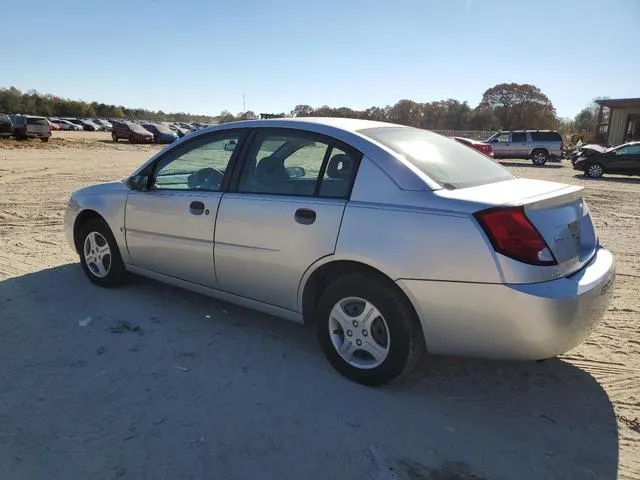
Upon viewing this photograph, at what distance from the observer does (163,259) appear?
4.31 m

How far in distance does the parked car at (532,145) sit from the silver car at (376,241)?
26.2 meters

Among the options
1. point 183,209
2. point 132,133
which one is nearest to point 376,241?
point 183,209

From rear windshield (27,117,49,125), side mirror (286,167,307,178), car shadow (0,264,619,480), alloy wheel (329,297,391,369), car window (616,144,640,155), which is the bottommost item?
car shadow (0,264,619,480)

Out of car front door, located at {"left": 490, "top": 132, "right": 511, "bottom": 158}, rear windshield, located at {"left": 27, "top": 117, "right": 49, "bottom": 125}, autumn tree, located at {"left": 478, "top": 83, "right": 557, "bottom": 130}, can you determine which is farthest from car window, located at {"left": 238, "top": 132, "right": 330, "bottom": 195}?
autumn tree, located at {"left": 478, "top": 83, "right": 557, "bottom": 130}

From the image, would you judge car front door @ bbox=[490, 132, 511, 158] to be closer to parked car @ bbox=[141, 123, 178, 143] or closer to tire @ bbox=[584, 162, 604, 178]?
tire @ bbox=[584, 162, 604, 178]

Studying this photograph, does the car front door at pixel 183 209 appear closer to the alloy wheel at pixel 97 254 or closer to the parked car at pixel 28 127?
the alloy wheel at pixel 97 254

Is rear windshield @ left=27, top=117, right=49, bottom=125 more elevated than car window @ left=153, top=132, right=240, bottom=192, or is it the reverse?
rear windshield @ left=27, top=117, right=49, bottom=125

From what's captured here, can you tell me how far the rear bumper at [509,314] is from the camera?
8.68 ft

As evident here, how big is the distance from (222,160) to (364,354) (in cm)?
196

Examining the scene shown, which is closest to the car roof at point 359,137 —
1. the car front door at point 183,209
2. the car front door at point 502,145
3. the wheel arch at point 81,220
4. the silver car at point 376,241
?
the silver car at point 376,241

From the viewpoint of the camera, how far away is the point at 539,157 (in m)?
27.5

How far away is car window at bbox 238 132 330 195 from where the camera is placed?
11.4 ft

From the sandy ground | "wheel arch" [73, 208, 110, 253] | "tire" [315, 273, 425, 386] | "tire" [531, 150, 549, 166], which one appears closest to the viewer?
the sandy ground

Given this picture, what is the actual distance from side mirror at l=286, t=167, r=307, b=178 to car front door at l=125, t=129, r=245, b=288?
0.52m
